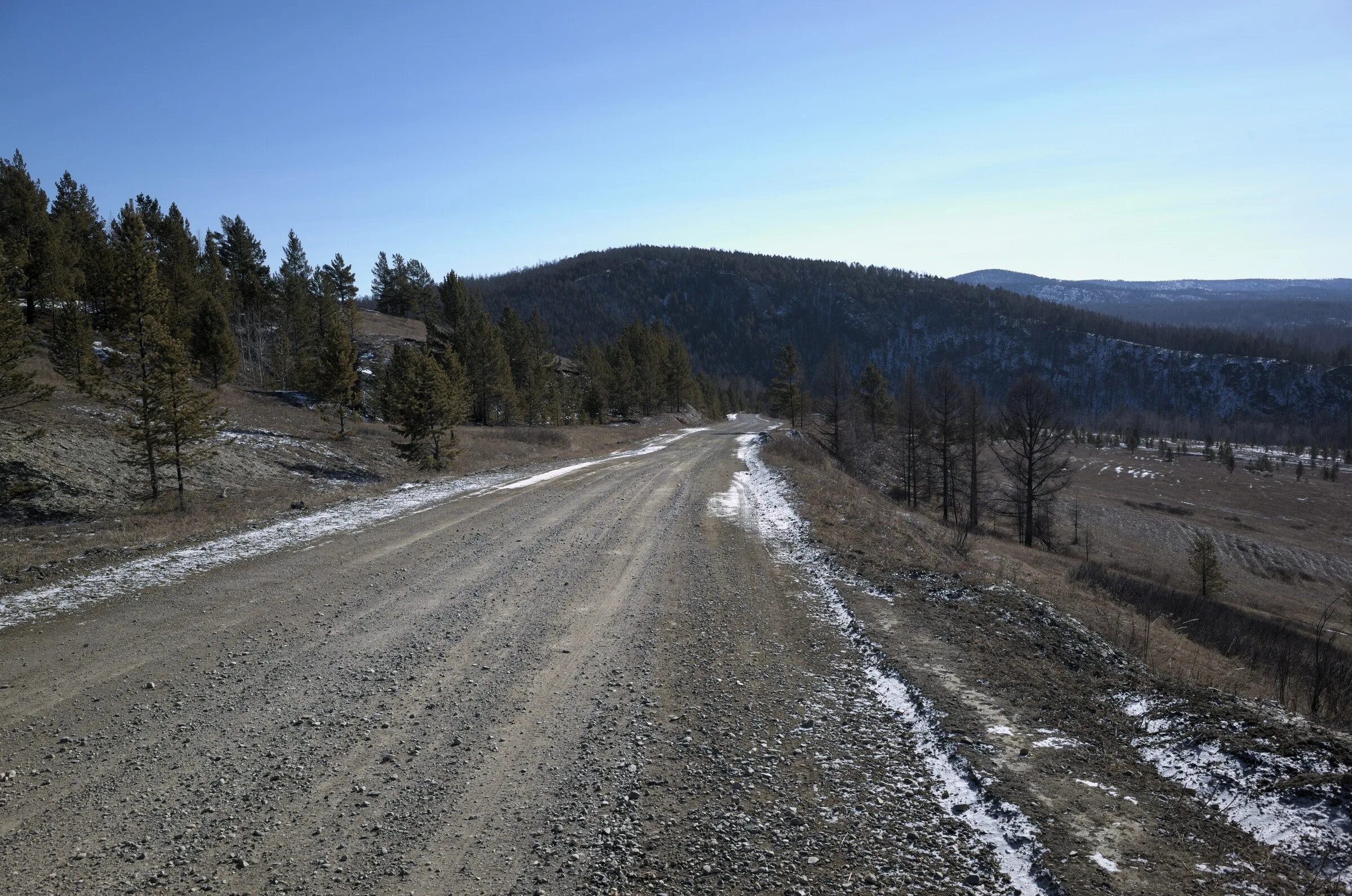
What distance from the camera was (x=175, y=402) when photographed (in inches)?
694

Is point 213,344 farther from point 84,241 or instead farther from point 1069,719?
point 1069,719

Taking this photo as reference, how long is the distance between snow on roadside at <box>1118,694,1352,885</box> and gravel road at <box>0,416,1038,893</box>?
1.62m

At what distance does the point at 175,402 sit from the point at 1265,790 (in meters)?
22.2

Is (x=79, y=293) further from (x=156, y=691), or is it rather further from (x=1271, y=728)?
(x=1271, y=728)

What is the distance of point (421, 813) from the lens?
409cm

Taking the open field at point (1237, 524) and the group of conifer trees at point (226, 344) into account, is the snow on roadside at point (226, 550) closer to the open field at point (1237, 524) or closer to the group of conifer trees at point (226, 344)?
the group of conifer trees at point (226, 344)

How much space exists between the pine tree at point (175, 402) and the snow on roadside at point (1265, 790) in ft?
69.5

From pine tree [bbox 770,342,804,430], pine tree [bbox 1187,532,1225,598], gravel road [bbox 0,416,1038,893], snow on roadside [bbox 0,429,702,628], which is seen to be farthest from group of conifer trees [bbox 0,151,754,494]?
pine tree [bbox 1187,532,1225,598]

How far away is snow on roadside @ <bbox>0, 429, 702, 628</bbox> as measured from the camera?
822cm

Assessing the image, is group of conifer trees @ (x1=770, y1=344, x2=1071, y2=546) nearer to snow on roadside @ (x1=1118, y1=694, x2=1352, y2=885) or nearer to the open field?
the open field

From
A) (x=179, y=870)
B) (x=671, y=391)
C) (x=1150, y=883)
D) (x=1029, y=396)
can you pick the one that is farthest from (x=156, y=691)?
(x=671, y=391)

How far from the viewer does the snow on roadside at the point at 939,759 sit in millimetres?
3584

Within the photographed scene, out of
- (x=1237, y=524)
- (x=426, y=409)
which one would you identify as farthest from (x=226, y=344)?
(x=1237, y=524)

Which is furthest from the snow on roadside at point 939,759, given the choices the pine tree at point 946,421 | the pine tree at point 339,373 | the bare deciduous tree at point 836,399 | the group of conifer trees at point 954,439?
the bare deciduous tree at point 836,399
